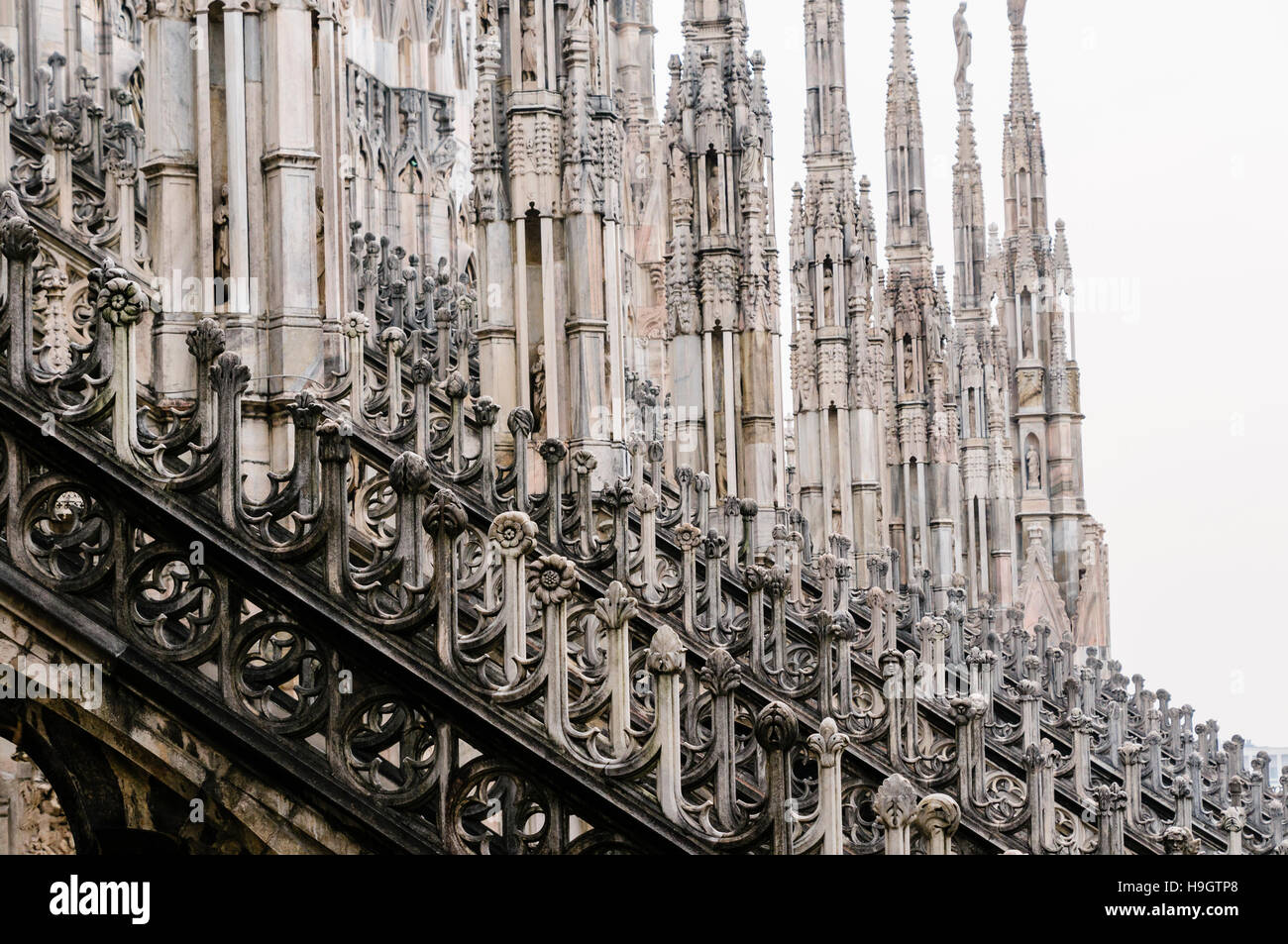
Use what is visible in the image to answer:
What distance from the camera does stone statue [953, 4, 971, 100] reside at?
37406 mm

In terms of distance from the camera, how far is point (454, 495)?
6.95 m

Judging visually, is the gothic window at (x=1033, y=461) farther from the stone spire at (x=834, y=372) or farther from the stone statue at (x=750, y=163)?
the stone statue at (x=750, y=163)

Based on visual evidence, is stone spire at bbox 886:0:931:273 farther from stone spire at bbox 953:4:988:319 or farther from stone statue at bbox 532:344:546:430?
stone statue at bbox 532:344:546:430

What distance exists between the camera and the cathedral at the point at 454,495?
6027 mm

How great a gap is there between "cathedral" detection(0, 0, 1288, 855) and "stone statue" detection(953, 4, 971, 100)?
388 inches

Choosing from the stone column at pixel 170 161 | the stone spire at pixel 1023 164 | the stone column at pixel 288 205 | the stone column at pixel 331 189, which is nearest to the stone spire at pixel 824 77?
the stone spire at pixel 1023 164

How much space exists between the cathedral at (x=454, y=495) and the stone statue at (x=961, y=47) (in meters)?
9.86

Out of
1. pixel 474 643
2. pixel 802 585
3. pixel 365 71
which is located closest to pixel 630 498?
pixel 474 643

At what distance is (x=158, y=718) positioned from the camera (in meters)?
5.92

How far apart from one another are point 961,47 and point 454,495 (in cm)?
3258

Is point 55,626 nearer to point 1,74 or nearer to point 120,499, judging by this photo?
point 120,499

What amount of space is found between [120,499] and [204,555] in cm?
32

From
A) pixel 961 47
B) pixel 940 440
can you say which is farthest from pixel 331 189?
pixel 961 47

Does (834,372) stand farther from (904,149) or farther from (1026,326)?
(1026,326)
